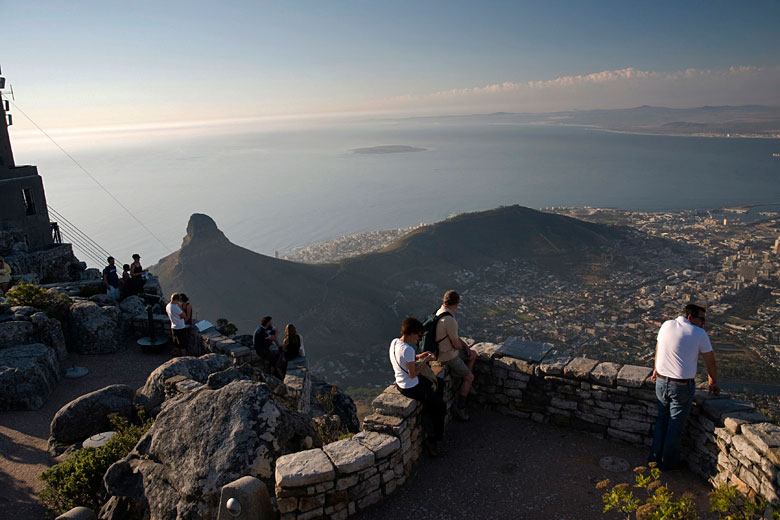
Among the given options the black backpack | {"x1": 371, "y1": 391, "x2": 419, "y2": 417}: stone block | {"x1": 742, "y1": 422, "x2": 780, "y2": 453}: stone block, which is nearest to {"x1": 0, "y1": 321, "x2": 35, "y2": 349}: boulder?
{"x1": 371, "y1": 391, "x2": 419, "y2": 417}: stone block

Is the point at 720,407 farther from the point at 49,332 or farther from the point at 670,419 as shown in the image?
the point at 49,332

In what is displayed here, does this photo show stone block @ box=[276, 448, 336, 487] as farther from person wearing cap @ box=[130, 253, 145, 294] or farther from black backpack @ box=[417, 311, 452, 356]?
person wearing cap @ box=[130, 253, 145, 294]

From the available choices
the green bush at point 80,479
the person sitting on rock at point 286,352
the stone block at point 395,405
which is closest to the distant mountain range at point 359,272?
the person sitting on rock at point 286,352

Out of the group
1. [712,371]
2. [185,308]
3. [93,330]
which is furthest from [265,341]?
[712,371]

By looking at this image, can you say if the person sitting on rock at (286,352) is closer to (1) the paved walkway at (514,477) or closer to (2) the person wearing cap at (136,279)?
(1) the paved walkway at (514,477)

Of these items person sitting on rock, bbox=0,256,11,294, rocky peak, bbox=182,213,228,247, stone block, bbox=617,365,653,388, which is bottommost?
rocky peak, bbox=182,213,228,247

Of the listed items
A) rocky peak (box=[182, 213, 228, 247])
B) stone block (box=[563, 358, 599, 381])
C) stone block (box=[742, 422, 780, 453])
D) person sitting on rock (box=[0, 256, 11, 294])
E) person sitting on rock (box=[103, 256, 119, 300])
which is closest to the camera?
stone block (box=[742, 422, 780, 453])
